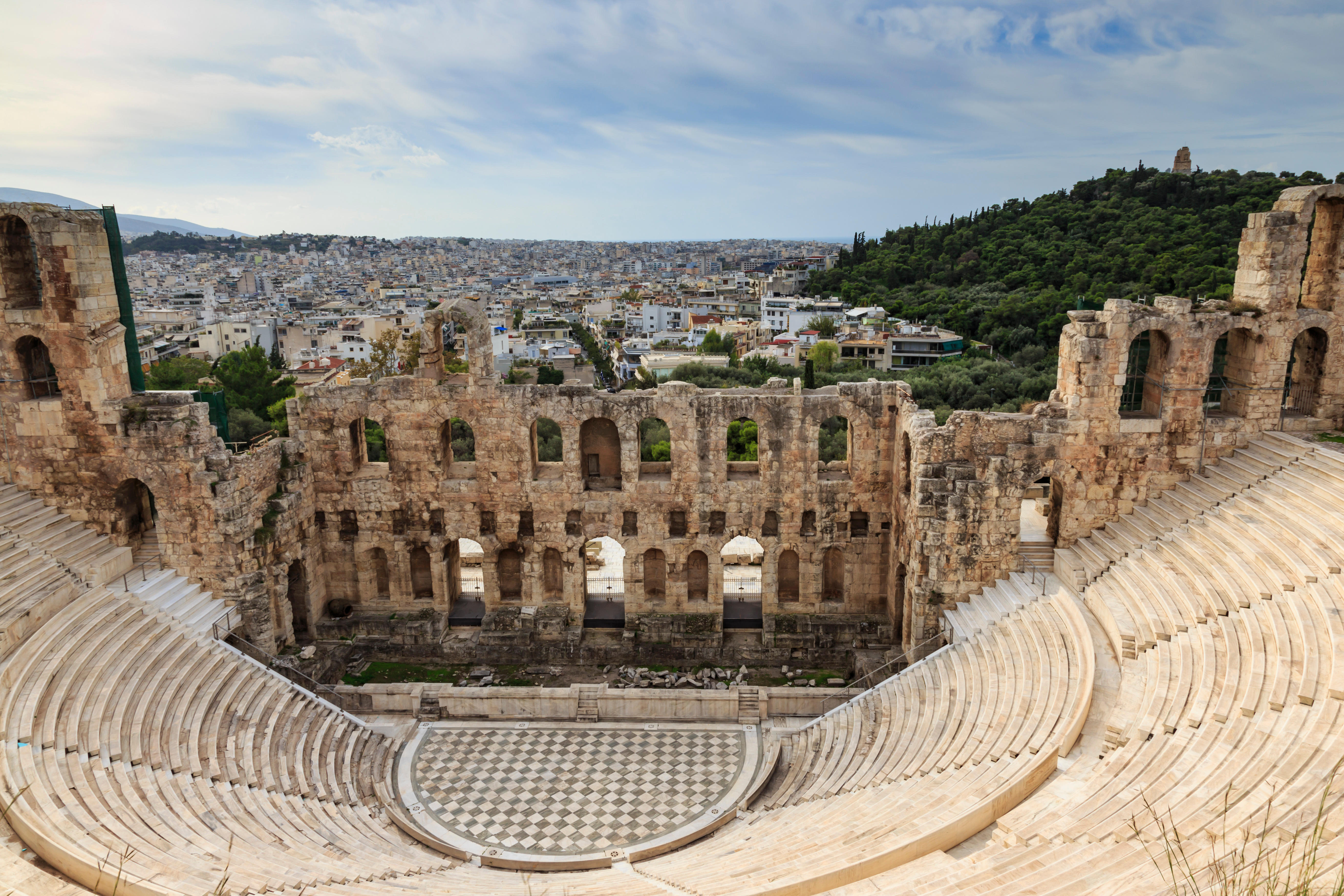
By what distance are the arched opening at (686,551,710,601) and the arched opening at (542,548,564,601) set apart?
4.12m

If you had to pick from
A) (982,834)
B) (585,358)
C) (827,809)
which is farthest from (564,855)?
(585,358)

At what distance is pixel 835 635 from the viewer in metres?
27.0

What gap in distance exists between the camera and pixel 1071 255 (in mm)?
70812

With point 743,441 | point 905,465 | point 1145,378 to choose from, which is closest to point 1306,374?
point 1145,378

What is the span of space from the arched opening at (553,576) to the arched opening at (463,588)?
1.94 meters

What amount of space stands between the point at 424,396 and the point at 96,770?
1305cm

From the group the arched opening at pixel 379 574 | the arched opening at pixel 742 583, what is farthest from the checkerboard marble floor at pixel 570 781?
the arched opening at pixel 379 574

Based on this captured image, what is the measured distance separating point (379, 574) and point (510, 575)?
4.19 m

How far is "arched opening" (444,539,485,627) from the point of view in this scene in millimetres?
28109

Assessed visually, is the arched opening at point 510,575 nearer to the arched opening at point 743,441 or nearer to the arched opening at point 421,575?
the arched opening at point 421,575

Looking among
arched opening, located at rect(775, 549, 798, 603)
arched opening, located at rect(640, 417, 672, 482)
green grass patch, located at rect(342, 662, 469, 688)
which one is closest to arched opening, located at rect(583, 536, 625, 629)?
arched opening, located at rect(640, 417, 672, 482)

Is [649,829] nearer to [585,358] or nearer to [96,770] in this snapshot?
[96,770]

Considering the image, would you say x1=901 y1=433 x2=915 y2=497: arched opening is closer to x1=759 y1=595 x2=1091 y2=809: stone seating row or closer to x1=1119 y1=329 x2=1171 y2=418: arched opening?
x1=759 y1=595 x2=1091 y2=809: stone seating row

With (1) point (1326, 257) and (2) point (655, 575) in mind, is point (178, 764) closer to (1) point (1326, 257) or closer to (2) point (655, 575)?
(2) point (655, 575)
